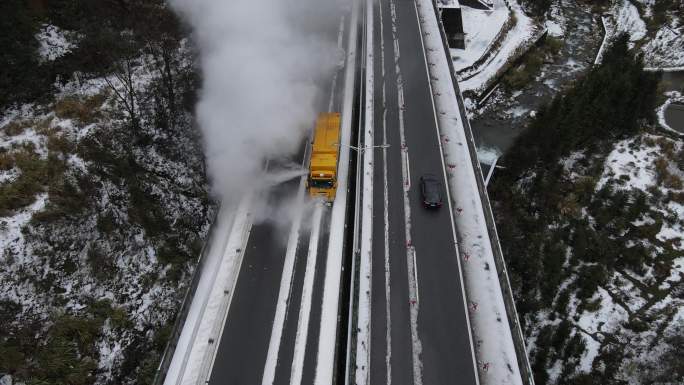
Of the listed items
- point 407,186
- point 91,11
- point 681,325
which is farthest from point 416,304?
point 91,11

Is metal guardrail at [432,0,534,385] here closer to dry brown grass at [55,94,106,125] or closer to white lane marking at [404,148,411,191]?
white lane marking at [404,148,411,191]

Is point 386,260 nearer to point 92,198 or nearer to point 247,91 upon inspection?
point 247,91

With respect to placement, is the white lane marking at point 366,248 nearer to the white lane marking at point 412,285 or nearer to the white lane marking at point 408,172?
the white lane marking at point 412,285

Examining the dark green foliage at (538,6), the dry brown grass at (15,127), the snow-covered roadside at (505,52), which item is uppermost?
the dark green foliage at (538,6)

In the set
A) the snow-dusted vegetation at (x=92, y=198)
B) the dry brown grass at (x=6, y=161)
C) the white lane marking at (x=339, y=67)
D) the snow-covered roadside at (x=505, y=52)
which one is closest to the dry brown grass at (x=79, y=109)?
the snow-dusted vegetation at (x=92, y=198)

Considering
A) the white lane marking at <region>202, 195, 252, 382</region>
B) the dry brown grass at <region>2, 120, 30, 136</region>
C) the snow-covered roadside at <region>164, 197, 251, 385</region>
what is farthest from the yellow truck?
the dry brown grass at <region>2, 120, 30, 136</region>

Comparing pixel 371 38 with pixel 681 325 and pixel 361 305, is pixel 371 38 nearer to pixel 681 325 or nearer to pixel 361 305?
pixel 361 305
